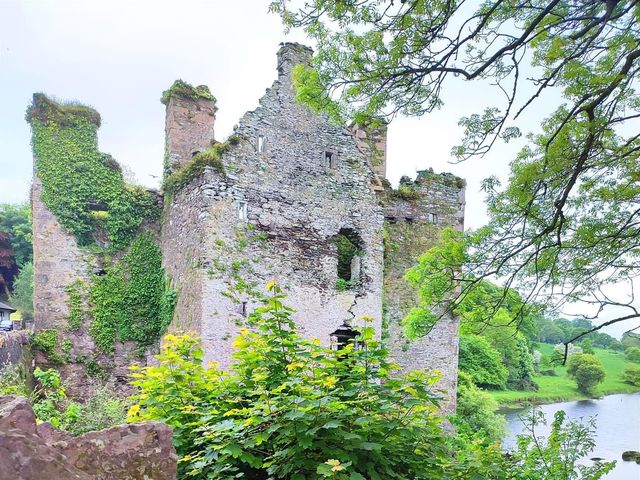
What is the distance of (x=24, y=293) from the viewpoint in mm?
32219

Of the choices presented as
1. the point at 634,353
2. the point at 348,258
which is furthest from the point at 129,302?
the point at 634,353

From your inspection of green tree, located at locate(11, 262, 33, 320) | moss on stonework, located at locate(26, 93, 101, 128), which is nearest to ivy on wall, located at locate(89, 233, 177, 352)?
moss on stonework, located at locate(26, 93, 101, 128)

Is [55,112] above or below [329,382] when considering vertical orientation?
above

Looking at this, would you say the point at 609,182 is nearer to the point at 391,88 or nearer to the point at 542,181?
the point at 542,181

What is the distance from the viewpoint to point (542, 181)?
6523 millimetres

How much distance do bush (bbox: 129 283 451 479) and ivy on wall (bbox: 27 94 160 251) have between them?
9893 millimetres

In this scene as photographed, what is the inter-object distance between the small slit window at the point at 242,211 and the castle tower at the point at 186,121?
11.2 ft

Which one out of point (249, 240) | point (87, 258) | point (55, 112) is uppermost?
point (55, 112)

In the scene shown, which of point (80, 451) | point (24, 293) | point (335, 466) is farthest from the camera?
point (24, 293)

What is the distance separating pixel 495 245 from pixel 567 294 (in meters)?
1.20

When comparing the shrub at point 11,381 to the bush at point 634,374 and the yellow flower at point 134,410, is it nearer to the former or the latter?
the yellow flower at point 134,410

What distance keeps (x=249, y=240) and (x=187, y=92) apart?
221 inches

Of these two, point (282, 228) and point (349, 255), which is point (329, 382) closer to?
point (282, 228)

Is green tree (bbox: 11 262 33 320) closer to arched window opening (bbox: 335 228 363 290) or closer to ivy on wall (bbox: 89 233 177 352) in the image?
ivy on wall (bbox: 89 233 177 352)
